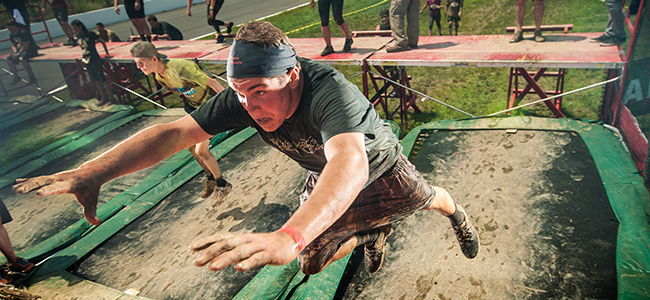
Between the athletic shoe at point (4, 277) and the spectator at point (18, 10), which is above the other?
the spectator at point (18, 10)

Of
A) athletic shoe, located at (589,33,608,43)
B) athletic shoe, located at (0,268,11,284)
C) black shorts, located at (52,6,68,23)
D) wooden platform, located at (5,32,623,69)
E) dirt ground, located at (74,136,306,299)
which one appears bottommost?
Result: dirt ground, located at (74,136,306,299)

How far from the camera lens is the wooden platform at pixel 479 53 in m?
3.92

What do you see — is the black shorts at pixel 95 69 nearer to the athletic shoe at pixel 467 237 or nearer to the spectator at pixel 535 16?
the spectator at pixel 535 16

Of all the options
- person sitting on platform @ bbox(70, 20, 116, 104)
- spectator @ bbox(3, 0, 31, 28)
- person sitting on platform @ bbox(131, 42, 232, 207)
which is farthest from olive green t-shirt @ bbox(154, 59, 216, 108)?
spectator @ bbox(3, 0, 31, 28)

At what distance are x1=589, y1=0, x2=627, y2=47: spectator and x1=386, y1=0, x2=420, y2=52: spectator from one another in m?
2.09

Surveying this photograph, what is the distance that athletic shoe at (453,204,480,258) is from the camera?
2.53 metres

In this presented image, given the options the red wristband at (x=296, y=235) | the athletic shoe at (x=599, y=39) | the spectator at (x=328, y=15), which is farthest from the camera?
the spectator at (x=328, y=15)

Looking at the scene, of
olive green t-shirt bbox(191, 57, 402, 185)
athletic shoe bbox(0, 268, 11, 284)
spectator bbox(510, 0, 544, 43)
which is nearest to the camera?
olive green t-shirt bbox(191, 57, 402, 185)

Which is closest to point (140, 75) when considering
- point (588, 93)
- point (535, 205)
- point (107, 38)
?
point (107, 38)

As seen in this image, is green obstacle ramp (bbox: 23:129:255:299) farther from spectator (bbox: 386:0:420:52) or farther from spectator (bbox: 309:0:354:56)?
spectator (bbox: 386:0:420:52)

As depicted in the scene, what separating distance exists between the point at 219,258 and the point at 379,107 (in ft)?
20.3

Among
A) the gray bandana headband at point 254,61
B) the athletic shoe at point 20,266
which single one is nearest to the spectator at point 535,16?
the gray bandana headband at point 254,61

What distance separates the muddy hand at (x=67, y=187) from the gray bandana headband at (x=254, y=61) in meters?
0.66

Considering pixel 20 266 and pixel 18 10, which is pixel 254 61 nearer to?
pixel 20 266
